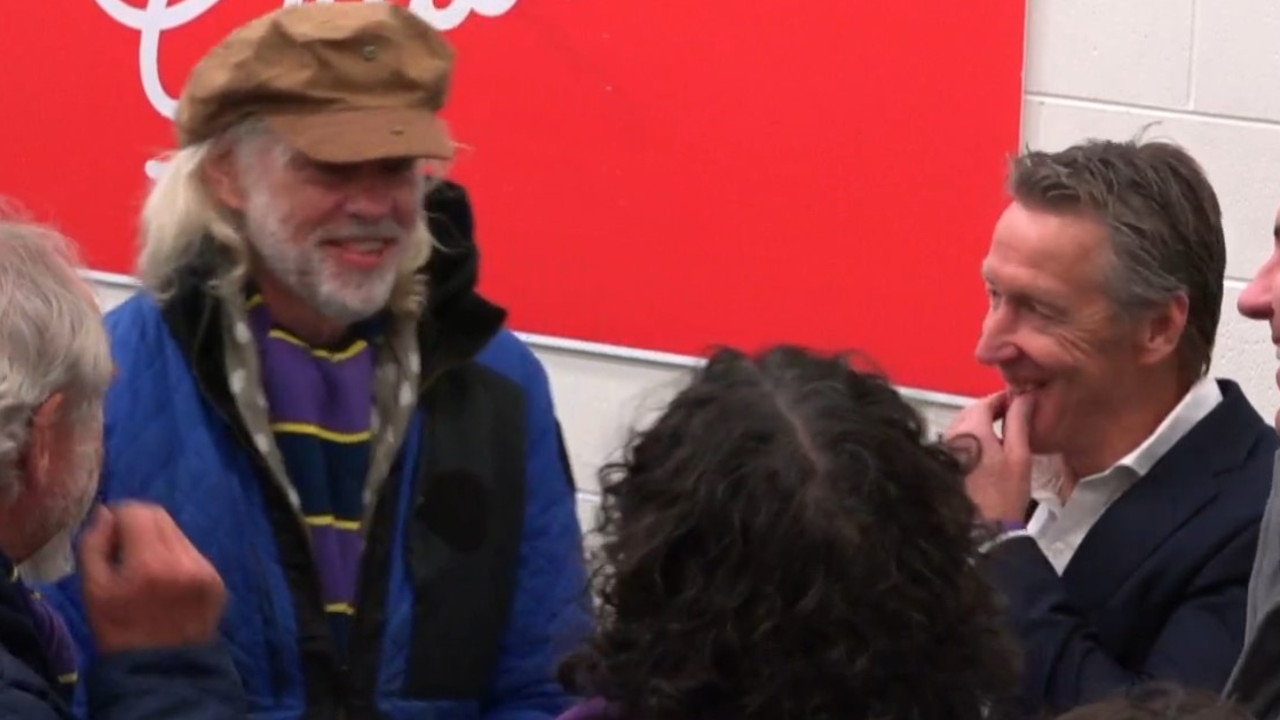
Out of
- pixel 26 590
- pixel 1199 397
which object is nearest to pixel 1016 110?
pixel 1199 397

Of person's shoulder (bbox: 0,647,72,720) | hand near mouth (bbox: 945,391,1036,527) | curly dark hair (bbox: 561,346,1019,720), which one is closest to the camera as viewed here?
curly dark hair (bbox: 561,346,1019,720)

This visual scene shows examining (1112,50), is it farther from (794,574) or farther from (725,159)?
(794,574)

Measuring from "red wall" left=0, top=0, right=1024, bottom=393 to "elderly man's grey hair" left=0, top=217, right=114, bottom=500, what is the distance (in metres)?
1.30

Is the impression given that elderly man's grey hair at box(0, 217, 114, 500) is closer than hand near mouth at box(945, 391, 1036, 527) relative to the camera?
Yes

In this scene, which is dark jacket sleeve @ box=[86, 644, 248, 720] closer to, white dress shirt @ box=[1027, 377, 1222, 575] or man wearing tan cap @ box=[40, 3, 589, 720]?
man wearing tan cap @ box=[40, 3, 589, 720]

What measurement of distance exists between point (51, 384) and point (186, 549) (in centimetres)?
16

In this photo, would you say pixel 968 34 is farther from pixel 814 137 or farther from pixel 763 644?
pixel 763 644

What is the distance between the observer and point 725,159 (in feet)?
8.62

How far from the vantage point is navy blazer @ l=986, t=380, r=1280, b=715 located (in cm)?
165

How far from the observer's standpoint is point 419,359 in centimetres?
194

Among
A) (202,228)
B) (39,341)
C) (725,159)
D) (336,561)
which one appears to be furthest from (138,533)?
(725,159)

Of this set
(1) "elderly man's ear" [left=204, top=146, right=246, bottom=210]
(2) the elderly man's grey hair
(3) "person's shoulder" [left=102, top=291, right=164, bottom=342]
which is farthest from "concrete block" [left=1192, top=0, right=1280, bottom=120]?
(2) the elderly man's grey hair

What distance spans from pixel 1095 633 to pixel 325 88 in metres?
0.85

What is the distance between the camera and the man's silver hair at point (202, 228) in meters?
1.90
